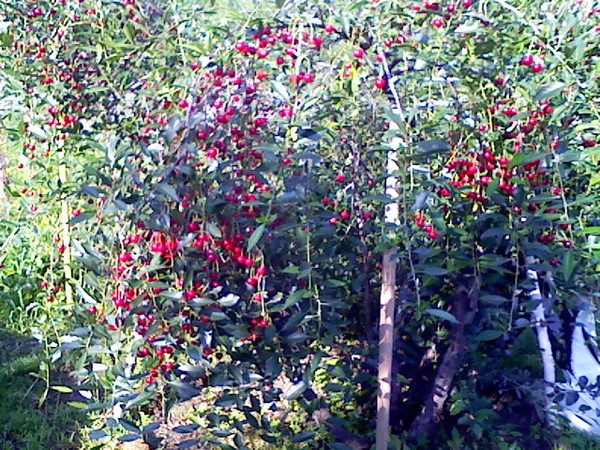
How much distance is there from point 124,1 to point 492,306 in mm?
1283

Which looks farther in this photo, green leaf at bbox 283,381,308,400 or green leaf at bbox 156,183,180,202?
green leaf at bbox 283,381,308,400

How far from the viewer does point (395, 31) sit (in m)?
1.66

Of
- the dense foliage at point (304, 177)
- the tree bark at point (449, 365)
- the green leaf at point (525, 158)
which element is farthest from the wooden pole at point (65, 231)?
the green leaf at point (525, 158)

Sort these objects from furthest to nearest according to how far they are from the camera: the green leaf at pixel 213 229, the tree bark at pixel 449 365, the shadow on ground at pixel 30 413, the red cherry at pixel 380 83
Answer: the shadow on ground at pixel 30 413 < the tree bark at pixel 449 365 < the red cherry at pixel 380 83 < the green leaf at pixel 213 229

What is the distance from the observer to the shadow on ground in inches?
94.9

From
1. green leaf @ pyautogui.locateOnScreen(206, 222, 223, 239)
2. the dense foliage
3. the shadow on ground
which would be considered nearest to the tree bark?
the dense foliage

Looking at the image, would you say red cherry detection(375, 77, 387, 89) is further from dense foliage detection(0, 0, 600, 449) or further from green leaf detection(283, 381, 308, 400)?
green leaf detection(283, 381, 308, 400)

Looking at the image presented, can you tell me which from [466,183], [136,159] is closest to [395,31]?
[466,183]

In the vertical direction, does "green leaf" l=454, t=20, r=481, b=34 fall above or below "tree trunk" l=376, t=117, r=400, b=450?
above

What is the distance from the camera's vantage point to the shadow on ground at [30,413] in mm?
2410

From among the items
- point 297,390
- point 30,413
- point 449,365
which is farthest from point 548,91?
point 30,413

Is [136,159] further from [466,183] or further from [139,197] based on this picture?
[466,183]

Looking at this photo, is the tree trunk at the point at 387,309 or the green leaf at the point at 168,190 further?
the tree trunk at the point at 387,309

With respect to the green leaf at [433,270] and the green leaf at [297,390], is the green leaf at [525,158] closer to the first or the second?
the green leaf at [433,270]
